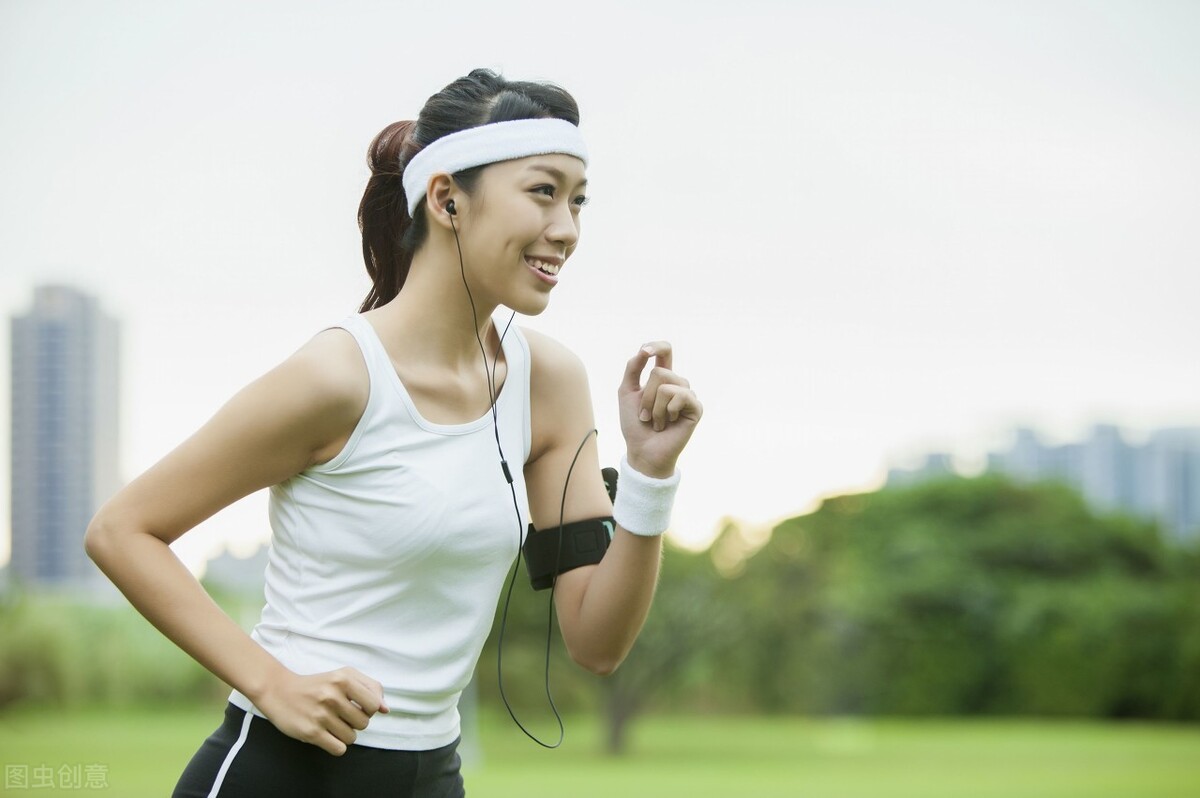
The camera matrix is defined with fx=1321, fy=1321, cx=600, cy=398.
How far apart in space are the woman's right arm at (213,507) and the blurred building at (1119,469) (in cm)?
1916

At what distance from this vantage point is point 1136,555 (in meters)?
18.8

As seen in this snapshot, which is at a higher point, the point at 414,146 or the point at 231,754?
the point at 414,146

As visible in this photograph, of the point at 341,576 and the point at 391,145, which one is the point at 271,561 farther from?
the point at 391,145

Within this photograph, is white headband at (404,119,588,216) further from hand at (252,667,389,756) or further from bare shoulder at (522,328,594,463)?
hand at (252,667,389,756)

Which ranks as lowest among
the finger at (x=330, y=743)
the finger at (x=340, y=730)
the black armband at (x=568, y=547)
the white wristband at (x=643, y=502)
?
the finger at (x=330, y=743)

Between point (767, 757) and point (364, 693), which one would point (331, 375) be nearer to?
point (364, 693)

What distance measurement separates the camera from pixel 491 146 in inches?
54.6

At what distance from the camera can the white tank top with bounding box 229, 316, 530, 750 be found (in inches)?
50.7

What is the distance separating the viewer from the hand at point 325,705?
1.20m

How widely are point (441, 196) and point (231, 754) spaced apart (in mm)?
606

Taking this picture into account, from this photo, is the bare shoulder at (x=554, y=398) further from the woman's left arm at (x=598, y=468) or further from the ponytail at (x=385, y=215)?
the ponytail at (x=385, y=215)

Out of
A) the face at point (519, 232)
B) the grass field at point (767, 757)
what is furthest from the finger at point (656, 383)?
the grass field at point (767, 757)

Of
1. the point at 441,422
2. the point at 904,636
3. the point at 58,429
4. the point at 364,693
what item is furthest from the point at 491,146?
the point at 904,636

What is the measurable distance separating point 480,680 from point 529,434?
17.7 metres
